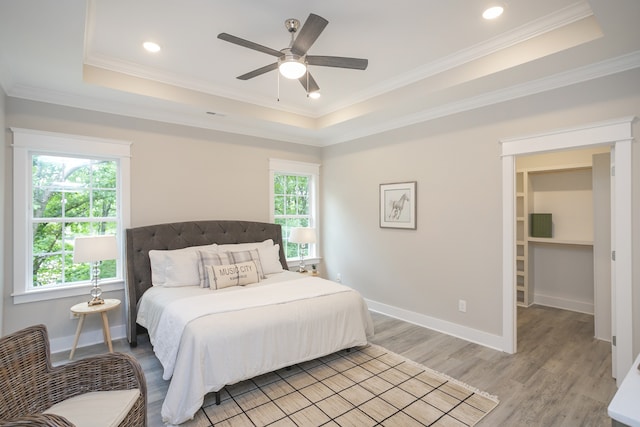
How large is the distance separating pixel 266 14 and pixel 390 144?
251 cm

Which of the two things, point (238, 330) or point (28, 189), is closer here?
point (238, 330)

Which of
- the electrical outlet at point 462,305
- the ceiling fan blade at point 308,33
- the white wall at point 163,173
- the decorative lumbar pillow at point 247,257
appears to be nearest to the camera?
the ceiling fan blade at point 308,33

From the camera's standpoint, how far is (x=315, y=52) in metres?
3.01

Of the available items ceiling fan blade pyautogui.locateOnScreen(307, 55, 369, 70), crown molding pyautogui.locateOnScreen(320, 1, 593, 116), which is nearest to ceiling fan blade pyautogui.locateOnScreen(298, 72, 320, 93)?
ceiling fan blade pyautogui.locateOnScreen(307, 55, 369, 70)

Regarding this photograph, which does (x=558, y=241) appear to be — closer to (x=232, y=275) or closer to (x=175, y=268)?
(x=232, y=275)

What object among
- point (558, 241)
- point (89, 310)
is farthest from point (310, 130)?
point (558, 241)

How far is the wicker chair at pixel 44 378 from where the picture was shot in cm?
158

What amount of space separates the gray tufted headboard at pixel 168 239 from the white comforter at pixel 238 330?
8.6 inches

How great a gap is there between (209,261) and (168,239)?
70 centimetres

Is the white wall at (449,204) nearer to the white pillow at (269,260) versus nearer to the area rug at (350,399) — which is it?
the area rug at (350,399)

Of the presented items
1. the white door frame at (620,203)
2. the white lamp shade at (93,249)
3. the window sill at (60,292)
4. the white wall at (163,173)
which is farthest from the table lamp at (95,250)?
the white door frame at (620,203)

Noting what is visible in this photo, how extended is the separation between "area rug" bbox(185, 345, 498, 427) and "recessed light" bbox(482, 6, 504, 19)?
9.62 ft

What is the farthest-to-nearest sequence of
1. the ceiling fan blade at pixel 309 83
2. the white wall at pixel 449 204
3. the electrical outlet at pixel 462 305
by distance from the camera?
1. the electrical outlet at pixel 462 305
2. the white wall at pixel 449 204
3. the ceiling fan blade at pixel 309 83

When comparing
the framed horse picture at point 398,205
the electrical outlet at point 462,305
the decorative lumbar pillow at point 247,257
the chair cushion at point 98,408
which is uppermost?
the framed horse picture at point 398,205
